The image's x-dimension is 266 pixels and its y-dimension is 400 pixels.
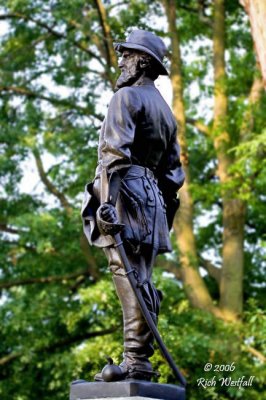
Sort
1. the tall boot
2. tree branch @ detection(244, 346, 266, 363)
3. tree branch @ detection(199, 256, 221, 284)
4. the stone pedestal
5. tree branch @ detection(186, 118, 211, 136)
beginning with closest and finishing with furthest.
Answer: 1. the stone pedestal
2. the tall boot
3. tree branch @ detection(244, 346, 266, 363)
4. tree branch @ detection(199, 256, 221, 284)
5. tree branch @ detection(186, 118, 211, 136)

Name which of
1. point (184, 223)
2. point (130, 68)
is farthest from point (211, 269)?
point (130, 68)

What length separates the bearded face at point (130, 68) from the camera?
7.33 m

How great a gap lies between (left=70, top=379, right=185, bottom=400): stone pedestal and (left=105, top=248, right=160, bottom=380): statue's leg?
0.58 ft

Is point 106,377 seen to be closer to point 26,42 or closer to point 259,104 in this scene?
point 259,104

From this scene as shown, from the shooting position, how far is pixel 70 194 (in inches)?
854

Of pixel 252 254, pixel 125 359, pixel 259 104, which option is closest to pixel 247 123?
pixel 259 104

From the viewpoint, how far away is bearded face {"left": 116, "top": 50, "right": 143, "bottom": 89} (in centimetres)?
733

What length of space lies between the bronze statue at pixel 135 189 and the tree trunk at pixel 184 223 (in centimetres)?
1176

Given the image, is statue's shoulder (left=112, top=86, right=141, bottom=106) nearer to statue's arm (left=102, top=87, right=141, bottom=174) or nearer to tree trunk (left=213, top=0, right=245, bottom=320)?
statue's arm (left=102, top=87, right=141, bottom=174)

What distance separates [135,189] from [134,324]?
2.91 feet

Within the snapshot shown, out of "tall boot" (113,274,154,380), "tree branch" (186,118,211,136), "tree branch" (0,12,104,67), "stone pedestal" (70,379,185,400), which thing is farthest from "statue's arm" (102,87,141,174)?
"tree branch" (186,118,211,136)

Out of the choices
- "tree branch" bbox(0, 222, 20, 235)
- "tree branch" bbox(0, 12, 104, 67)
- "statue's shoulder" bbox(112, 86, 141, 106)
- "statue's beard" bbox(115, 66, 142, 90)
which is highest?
"tree branch" bbox(0, 12, 104, 67)

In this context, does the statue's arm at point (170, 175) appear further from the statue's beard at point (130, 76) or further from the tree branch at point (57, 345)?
the tree branch at point (57, 345)

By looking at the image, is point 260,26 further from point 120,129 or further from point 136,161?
point 120,129
